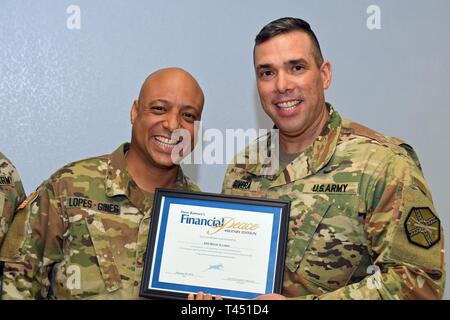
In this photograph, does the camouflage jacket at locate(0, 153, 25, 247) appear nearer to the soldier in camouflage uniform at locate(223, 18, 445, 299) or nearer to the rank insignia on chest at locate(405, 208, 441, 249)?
the soldier in camouflage uniform at locate(223, 18, 445, 299)

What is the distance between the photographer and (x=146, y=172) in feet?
7.76

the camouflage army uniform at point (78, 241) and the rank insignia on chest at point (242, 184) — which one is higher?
the rank insignia on chest at point (242, 184)

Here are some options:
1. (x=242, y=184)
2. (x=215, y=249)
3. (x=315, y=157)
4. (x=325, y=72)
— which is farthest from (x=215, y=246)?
(x=325, y=72)

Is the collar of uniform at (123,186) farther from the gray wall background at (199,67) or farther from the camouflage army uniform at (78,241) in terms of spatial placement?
the gray wall background at (199,67)

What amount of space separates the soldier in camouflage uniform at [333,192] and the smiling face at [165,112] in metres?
0.27

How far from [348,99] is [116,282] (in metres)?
1.36

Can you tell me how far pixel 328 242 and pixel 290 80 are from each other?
575mm

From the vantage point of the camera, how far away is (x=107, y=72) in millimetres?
2777

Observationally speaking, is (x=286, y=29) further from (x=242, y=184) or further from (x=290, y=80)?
(x=242, y=184)

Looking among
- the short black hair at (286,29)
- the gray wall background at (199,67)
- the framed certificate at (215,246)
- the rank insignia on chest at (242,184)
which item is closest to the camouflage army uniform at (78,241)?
the framed certificate at (215,246)

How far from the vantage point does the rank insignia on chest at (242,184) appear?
2385mm

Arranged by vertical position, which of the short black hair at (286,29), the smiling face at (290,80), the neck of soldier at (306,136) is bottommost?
the neck of soldier at (306,136)
